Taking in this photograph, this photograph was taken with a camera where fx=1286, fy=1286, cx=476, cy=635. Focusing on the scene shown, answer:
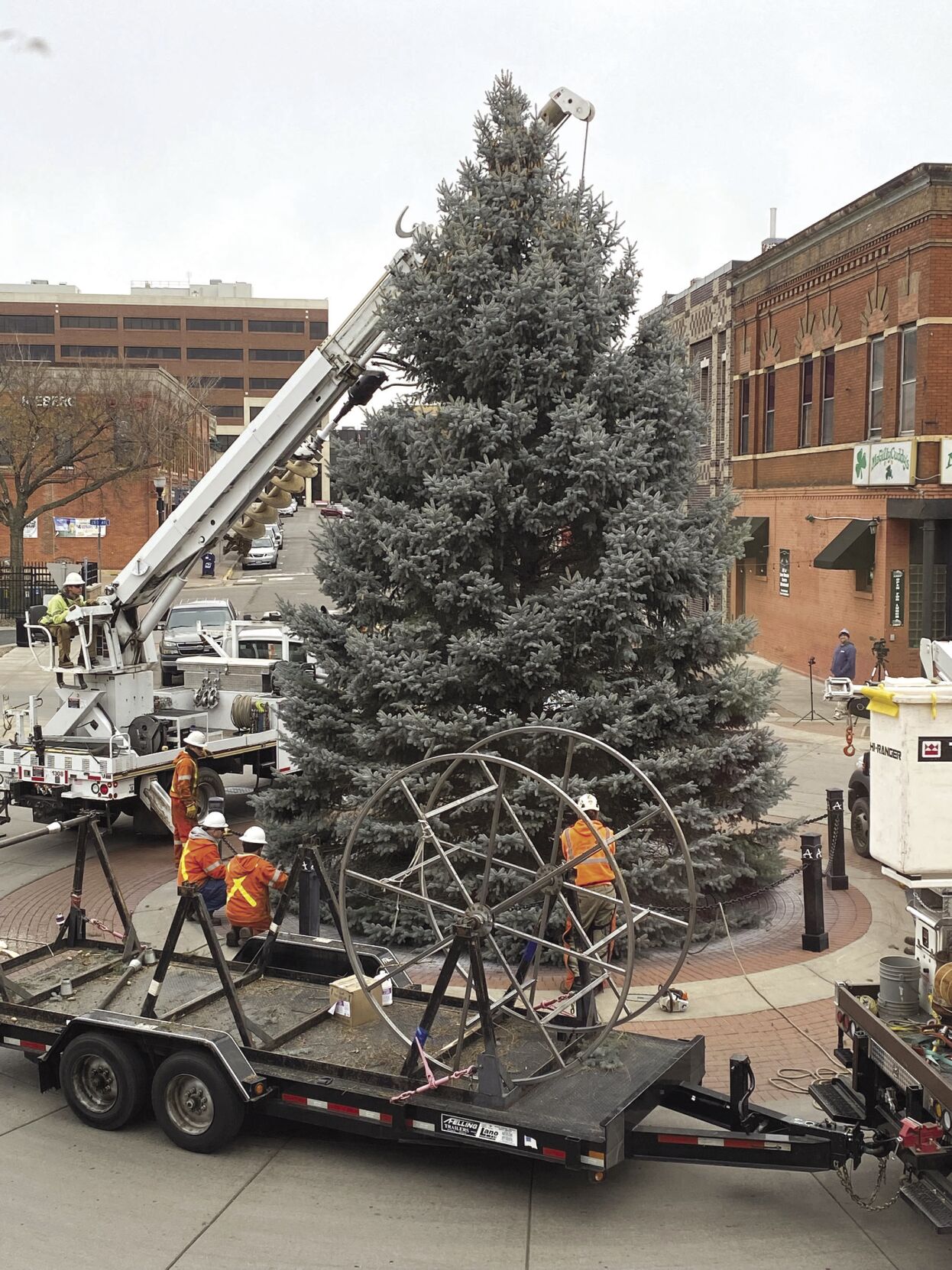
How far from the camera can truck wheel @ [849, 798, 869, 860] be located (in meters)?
15.3

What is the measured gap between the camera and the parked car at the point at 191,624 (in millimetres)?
26047

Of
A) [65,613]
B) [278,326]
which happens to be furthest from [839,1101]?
[278,326]

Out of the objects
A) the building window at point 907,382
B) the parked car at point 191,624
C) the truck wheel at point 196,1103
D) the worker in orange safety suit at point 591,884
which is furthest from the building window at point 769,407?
the truck wheel at point 196,1103

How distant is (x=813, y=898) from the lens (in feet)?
38.2

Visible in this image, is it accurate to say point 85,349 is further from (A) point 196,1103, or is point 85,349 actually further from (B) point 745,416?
(A) point 196,1103

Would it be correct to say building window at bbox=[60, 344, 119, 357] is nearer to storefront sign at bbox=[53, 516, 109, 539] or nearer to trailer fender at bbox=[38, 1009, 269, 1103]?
storefront sign at bbox=[53, 516, 109, 539]

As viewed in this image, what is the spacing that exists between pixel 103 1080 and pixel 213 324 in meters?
125

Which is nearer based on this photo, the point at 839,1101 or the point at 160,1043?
the point at 839,1101

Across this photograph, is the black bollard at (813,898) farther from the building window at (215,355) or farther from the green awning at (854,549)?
the building window at (215,355)

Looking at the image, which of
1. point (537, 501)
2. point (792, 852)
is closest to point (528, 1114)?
point (537, 501)

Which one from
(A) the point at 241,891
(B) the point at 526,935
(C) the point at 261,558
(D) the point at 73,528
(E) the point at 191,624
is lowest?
(A) the point at 241,891

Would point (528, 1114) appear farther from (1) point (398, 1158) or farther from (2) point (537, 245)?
(2) point (537, 245)

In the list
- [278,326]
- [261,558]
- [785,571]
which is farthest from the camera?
[278,326]

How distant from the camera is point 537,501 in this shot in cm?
1198
